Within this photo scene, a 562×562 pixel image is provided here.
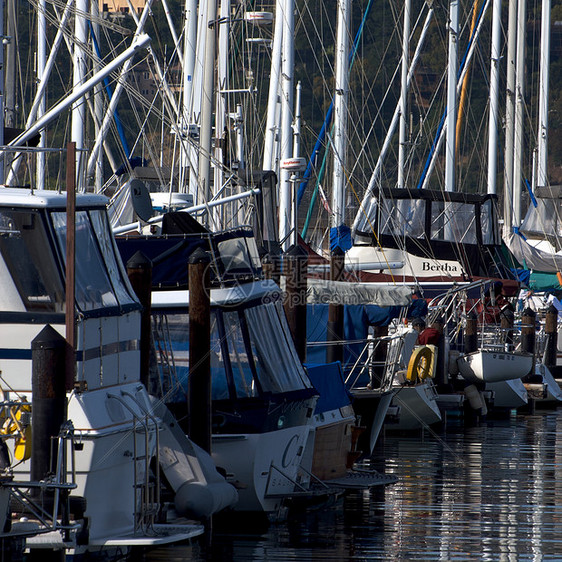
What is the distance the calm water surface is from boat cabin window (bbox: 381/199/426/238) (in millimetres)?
11827

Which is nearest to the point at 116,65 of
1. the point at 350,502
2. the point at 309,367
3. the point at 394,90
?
the point at 309,367

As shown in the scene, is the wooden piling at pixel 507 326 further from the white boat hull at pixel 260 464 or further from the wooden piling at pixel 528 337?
the white boat hull at pixel 260 464

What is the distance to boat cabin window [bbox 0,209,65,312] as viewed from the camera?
9586 mm

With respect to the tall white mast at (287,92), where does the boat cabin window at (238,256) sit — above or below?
below

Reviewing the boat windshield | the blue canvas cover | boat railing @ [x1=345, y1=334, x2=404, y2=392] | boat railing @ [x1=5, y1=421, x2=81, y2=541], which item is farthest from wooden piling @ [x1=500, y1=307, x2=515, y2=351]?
boat railing @ [x1=5, y1=421, x2=81, y2=541]

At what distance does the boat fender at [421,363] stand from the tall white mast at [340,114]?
6326 mm

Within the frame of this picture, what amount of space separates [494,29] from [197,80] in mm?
16155

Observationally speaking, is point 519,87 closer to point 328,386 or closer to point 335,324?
point 335,324

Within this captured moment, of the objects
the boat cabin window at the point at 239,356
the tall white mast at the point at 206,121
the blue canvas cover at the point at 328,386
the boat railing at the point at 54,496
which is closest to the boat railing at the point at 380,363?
the blue canvas cover at the point at 328,386

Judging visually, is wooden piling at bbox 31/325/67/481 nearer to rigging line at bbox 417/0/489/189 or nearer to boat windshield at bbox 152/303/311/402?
boat windshield at bbox 152/303/311/402

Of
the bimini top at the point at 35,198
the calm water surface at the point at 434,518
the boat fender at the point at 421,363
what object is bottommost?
the calm water surface at the point at 434,518

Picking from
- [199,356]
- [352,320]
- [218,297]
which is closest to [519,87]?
[352,320]

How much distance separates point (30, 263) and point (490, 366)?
45.0 ft

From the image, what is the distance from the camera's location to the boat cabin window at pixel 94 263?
968cm
